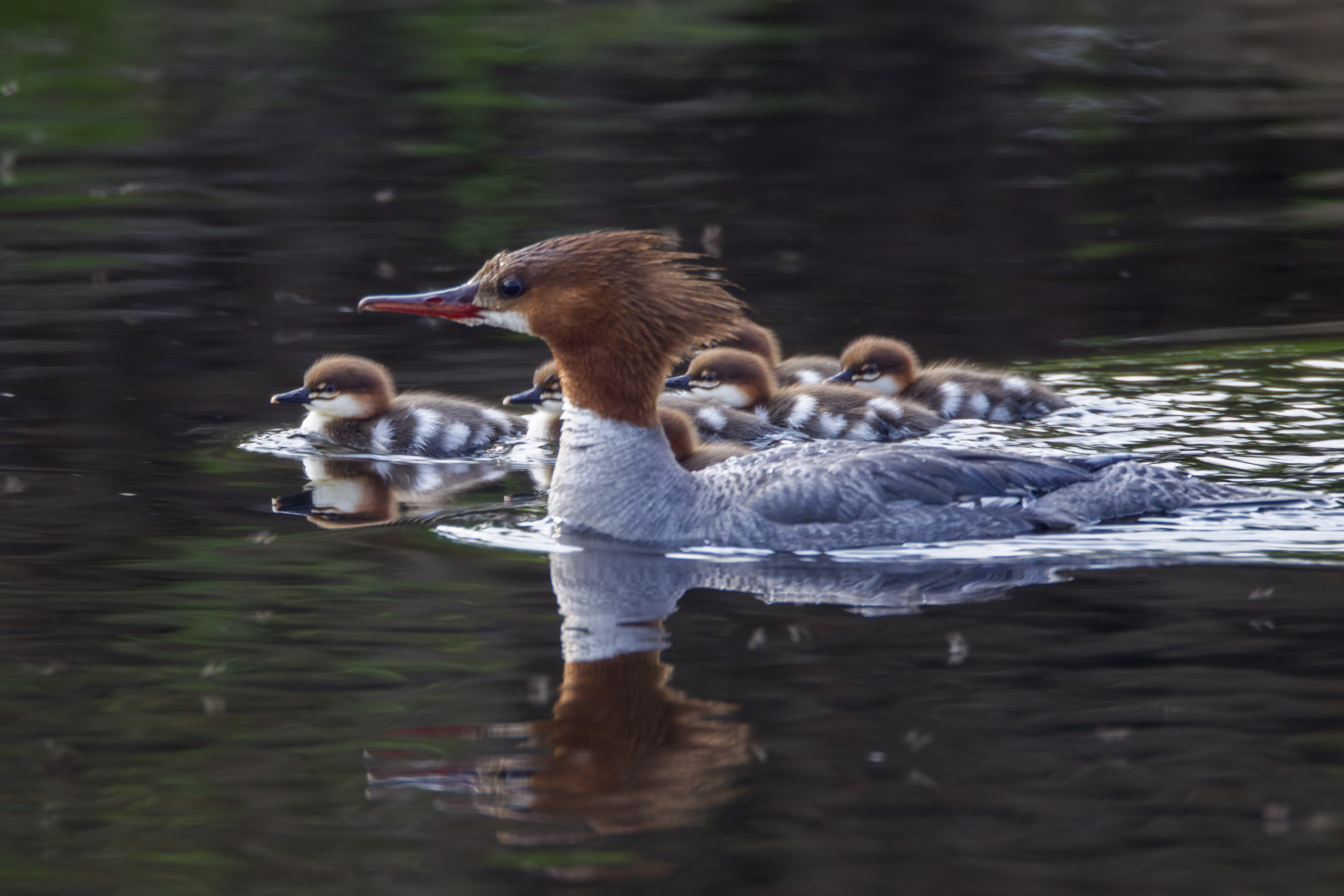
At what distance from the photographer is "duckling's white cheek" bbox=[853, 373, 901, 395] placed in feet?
28.8

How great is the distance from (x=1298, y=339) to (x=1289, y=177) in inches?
206

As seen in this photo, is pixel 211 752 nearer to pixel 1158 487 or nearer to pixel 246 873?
pixel 246 873

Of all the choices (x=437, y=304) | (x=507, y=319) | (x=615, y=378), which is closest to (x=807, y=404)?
(x=615, y=378)

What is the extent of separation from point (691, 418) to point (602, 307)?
2.26 metres

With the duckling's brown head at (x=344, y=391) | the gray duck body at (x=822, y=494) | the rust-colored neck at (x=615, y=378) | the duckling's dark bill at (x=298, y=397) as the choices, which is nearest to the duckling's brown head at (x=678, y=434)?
the gray duck body at (x=822, y=494)

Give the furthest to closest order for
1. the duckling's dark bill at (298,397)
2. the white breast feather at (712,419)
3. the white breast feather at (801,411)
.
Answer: the white breast feather at (801,411), the white breast feather at (712,419), the duckling's dark bill at (298,397)

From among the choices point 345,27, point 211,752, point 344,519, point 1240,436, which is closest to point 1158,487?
point 1240,436

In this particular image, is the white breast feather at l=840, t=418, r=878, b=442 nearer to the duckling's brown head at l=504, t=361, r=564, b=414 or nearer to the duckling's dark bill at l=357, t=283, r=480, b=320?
the duckling's brown head at l=504, t=361, r=564, b=414

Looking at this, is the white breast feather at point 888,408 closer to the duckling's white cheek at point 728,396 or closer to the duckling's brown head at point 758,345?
the duckling's white cheek at point 728,396

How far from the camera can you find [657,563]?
5941mm

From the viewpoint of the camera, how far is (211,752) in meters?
4.31

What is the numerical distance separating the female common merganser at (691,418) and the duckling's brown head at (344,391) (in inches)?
24.1

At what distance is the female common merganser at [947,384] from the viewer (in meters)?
8.55

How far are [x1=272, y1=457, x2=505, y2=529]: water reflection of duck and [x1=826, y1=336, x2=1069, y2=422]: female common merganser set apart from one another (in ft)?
6.81
